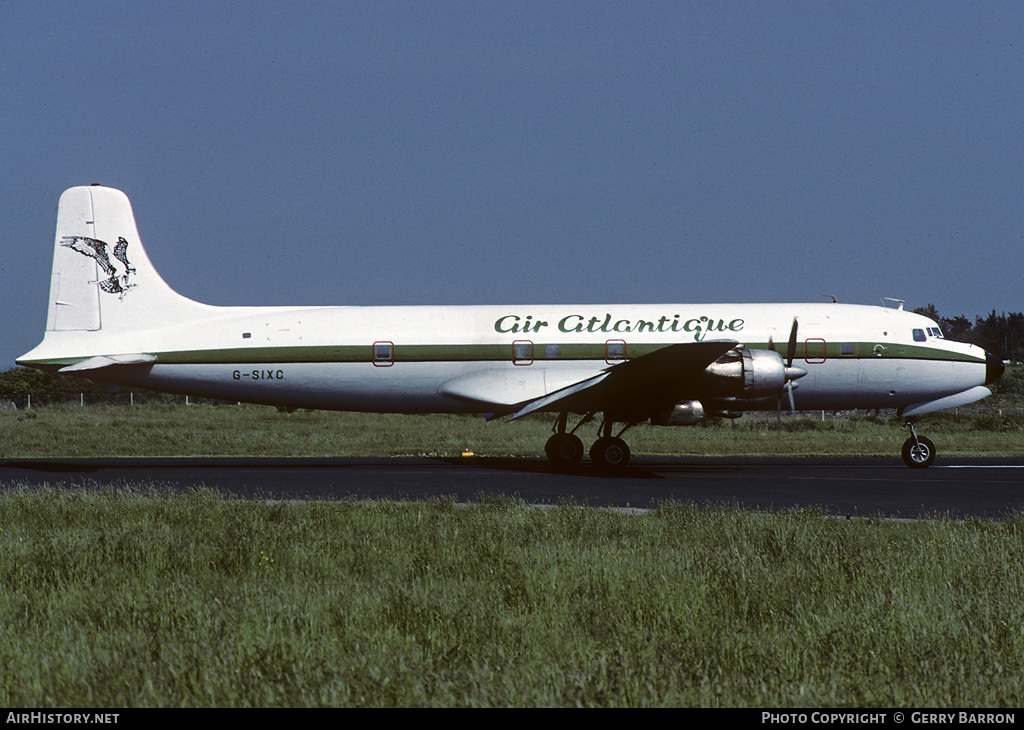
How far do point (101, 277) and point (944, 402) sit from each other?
22.8 meters

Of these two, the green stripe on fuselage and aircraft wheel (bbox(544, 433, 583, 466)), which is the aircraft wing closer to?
aircraft wheel (bbox(544, 433, 583, 466))

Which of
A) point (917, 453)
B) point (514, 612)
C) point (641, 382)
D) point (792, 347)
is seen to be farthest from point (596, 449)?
point (514, 612)

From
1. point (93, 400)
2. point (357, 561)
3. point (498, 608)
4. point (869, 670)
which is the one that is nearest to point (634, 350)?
point (357, 561)

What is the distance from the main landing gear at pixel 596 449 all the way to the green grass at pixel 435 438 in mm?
6621

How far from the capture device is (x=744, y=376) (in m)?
22.2

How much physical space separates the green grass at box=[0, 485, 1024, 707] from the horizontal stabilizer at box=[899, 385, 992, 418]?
12.5 metres

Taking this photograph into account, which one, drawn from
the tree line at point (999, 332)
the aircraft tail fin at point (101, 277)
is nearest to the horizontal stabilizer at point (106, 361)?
the aircraft tail fin at point (101, 277)

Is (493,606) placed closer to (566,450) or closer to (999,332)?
(566,450)

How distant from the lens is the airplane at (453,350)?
23.3m

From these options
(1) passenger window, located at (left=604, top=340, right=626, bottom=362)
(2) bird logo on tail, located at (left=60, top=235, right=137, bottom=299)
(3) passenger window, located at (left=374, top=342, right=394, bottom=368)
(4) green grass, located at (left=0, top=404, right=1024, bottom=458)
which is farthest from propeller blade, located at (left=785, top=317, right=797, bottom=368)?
(2) bird logo on tail, located at (left=60, top=235, right=137, bottom=299)

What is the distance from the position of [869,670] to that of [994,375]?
72.7ft

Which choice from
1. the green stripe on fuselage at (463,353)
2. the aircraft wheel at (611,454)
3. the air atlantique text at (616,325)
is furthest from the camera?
the air atlantique text at (616,325)

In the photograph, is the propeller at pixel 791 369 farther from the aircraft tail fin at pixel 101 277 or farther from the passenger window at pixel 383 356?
the aircraft tail fin at pixel 101 277

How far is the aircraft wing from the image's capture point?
68.8ft
